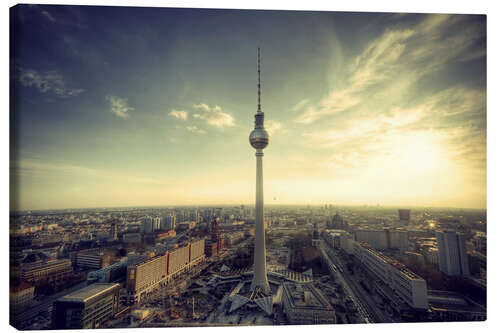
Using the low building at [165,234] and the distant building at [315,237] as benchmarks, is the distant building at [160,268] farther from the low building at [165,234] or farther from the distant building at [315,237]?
the distant building at [315,237]

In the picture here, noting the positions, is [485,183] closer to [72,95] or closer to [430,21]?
[430,21]

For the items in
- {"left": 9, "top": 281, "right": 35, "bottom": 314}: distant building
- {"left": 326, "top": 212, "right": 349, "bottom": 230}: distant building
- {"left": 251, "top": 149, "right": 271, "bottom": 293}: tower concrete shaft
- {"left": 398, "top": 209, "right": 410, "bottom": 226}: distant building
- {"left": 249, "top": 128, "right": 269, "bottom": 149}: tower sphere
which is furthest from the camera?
{"left": 326, "top": 212, "right": 349, "bottom": 230}: distant building

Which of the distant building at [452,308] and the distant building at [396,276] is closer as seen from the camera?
the distant building at [452,308]

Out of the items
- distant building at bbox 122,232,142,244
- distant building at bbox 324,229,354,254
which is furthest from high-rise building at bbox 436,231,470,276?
distant building at bbox 122,232,142,244

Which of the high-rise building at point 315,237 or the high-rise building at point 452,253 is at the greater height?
the high-rise building at point 452,253

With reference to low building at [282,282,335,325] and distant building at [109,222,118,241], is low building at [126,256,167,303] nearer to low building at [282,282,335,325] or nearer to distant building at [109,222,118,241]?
distant building at [109,222,118,241]

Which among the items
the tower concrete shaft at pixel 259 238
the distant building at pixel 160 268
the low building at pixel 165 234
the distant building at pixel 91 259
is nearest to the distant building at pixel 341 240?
the tower concrete shaft at pixel 259 238
